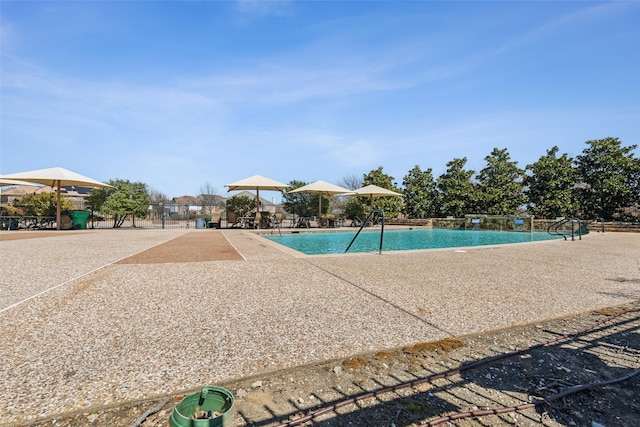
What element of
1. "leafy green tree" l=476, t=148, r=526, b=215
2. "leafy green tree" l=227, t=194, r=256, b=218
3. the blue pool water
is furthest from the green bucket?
"leafy green tree" l=476, t=148, r=526, b=215

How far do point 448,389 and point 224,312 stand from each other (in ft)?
7.22

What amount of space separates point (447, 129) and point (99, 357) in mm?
20857

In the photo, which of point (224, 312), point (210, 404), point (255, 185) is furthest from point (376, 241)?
point (210, 404)

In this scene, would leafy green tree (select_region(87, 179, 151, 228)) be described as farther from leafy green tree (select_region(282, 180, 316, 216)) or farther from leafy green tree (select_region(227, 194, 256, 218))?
leafy green tree (select_region(282, 180, 316, 216))

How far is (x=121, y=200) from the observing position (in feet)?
50.7

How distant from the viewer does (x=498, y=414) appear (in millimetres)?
1600

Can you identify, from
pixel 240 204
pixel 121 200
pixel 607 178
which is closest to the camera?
pixel 121 200

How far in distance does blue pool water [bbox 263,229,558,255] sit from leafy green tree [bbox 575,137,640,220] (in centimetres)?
496

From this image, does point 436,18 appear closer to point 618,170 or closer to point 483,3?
point 483,3

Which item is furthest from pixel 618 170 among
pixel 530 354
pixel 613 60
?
pixel 530 354

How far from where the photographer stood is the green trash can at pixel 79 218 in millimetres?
13861

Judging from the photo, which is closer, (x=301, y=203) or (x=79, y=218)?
(x=79, y=218)

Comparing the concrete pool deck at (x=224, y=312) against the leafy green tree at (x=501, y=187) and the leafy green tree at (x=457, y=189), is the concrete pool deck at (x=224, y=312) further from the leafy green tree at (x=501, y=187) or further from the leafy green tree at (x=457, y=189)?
the leafy green tree at (x=457, y=189)

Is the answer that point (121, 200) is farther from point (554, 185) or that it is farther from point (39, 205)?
point (554, 185)
